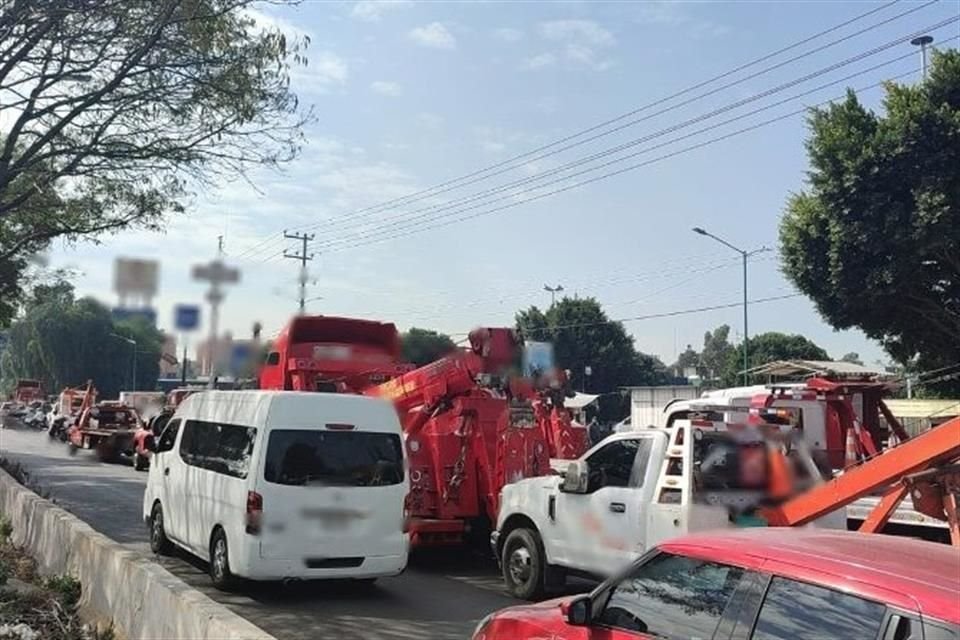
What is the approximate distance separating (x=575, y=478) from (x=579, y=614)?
5.13 m

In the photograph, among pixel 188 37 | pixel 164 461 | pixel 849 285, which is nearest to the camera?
pixel 164 461

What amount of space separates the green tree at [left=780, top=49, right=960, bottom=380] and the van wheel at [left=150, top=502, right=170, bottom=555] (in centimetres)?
1844

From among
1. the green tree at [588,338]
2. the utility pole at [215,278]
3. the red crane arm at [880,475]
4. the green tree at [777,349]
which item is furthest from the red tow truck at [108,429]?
the green tree at [777,349]

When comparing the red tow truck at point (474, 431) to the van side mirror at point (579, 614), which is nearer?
the van side mirror at point (579, 614)

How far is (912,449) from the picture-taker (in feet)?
21.8

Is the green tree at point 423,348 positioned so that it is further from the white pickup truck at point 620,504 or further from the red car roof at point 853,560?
the red car roof at point 853,560

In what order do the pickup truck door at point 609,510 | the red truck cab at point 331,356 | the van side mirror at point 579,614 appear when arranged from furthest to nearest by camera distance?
1. the red truck cab at point 331,356
2. the pickup truck door at point 609,510
3. the van side mirror at point 579,614

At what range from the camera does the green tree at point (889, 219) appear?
76.1 ft

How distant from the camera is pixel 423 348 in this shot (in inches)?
621

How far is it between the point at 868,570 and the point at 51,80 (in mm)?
13350

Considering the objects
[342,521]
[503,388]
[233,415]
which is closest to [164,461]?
[233,415]

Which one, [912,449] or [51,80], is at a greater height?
Answer: [51,80]

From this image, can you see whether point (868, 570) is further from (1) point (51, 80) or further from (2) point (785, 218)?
(2) point (785, 218)

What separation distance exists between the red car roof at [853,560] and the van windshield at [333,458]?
5835 mm
